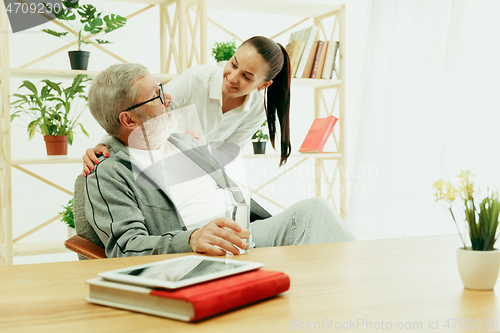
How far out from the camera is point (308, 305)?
74cm

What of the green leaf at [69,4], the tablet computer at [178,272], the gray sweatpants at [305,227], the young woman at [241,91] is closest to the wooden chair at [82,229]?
the gray sweatpants at [305,227]

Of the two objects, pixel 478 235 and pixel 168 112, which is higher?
pixel 168 112

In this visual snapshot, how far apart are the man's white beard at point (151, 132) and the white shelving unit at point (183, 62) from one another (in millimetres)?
1018

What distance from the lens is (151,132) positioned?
1.61 meters

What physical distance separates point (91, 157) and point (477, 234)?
1.10 metres

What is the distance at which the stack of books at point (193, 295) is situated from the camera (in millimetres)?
657

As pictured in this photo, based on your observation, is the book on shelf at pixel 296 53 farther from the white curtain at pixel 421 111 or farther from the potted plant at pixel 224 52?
the white curtain at pixel 421 111

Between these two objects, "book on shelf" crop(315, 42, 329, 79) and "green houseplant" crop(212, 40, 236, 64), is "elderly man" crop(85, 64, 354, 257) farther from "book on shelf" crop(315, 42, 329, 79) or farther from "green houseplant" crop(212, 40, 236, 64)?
"book on shelf" crop(315, 42, 329, 79)

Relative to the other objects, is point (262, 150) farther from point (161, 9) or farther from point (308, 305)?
point (308, 305)

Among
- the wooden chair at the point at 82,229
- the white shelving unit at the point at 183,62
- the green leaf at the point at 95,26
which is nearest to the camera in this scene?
the wooden chair at the point at 82,229

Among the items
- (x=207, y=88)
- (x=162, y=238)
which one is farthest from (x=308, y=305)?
(x=207, y=88)

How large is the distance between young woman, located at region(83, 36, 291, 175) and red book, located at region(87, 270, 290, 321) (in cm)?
139

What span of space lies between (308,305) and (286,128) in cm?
171

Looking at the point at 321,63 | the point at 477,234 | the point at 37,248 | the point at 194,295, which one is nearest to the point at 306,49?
the point at 321,63
